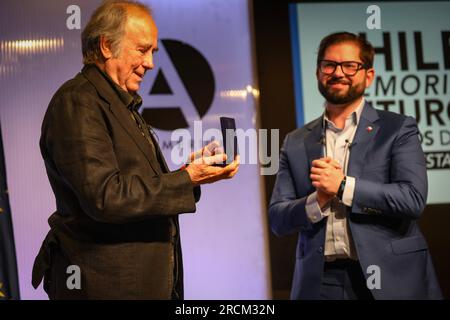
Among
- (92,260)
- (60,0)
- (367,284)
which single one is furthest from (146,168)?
(60,0)

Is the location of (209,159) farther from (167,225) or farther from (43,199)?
(43,199)

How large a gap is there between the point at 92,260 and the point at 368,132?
153 centimetres

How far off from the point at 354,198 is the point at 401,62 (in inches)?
94.1

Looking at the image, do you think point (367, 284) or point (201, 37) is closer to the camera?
point (367, 284)

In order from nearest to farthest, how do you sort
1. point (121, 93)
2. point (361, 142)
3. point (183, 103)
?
1. point (121, 93)
2. point (361, 142)
3. point (183, 103)

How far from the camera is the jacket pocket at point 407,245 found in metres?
2.79

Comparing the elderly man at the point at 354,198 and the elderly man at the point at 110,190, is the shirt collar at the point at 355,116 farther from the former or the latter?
the elderly man at the point at 110,190

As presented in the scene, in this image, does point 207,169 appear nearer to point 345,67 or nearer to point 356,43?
point 345,67

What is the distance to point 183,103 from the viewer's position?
15.5 feet

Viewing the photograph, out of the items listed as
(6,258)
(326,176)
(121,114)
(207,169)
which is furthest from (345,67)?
(6,258)

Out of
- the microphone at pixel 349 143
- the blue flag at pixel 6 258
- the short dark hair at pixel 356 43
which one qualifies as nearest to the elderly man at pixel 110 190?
the microphone at pixel 349 143

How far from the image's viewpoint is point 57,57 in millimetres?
4578

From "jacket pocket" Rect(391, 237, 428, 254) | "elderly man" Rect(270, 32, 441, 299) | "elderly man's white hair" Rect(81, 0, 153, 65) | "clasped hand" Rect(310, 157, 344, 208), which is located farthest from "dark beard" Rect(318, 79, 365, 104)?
"elderly man's white hair" Rect(81, 0, 153, 65)

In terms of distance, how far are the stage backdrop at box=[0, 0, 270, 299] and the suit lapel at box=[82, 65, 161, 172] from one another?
2440 millimetres
